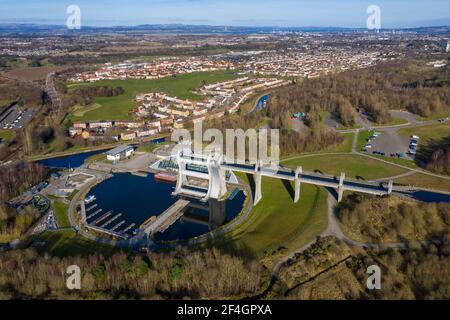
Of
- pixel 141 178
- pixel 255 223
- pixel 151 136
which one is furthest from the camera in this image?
pixel 151 136

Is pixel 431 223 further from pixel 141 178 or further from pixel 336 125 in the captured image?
pixel 336 125

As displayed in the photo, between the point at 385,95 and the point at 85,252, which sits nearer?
the point at 85,252

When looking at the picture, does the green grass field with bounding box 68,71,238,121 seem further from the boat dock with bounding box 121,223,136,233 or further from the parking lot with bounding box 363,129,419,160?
the parking lot with bounding box 363,129,419,160

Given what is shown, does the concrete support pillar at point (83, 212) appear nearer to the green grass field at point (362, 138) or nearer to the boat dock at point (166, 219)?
the boat dock at point (166, 219)

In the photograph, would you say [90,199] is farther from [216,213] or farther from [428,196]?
[428,196]

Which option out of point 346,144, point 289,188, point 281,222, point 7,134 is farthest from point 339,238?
point 7,134

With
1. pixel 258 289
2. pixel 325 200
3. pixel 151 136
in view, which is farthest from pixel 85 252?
pixel 151 136

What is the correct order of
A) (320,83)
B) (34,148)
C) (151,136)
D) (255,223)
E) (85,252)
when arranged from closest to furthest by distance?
(85,252) → (255,223) → (34,148) → (151,136) → (320,83)
